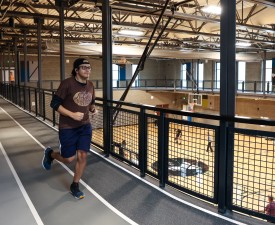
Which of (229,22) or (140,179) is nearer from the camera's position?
(229,22)

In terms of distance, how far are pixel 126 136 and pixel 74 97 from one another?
5.48 feet

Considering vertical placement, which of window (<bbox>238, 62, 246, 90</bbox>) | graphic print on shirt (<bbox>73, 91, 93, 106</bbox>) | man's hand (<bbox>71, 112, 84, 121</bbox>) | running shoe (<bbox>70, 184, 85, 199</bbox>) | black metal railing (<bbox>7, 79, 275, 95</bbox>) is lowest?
running shoe (<bbox>70, 184, 85, 199</bbox>)

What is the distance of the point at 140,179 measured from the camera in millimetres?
4066

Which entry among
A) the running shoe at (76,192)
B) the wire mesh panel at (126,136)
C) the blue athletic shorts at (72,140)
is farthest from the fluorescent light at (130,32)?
the running shoe at (76,192)

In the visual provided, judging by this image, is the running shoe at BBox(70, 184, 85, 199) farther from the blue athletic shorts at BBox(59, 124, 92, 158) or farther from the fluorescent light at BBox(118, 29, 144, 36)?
the fluorescent light at BBox(118, 29, 144, 36)

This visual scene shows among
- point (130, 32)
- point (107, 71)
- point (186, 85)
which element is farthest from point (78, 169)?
point (186, 85)

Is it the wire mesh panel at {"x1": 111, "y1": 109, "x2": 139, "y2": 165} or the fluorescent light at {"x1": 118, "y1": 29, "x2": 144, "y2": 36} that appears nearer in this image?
the wire mesh panel at {"x1": 111, "y1": 109, "x2": 139, "y2": 165}

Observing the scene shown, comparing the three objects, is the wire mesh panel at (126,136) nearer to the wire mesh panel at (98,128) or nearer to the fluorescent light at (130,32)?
the wire mesh panel at (98,128)

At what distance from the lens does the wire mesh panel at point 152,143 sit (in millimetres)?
3973

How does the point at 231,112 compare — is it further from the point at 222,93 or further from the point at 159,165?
the point at 159,165

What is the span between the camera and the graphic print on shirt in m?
3.38

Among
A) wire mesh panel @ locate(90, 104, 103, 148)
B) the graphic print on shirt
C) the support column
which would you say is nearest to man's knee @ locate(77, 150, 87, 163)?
the graphic print on shirt

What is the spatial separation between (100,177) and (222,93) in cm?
203

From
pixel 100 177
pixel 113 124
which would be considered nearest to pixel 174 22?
pixel 113 124
